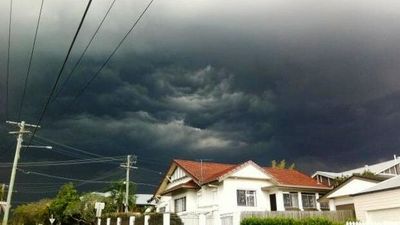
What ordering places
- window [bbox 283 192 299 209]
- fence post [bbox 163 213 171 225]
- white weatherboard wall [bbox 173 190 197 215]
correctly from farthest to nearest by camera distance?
window [bbox 283 192 299 209]
white weatherboard wall [bbox 173 190 197 215]
fence post [bbox 163 213 171 225]

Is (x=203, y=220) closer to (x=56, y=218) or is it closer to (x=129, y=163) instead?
(x=129, y=163)

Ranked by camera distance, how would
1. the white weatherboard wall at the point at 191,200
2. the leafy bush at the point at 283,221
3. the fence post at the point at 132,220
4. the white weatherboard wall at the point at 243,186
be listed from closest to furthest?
the leafy bush at the point at 283,221 < the fence post at the point at 132,220 < the white weatherboard wall at the point at 243,186 < the white weatherboard wall at the point at 191,200

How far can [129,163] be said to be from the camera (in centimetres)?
5681

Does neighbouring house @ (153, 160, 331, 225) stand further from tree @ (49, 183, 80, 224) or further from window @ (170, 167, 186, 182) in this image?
tree @ (49, 183, 80, 224)

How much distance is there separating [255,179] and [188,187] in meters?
6.57

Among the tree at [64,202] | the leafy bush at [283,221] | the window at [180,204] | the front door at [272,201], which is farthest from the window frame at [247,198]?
the tree at [64,202]

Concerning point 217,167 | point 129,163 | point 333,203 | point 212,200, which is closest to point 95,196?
point 129,163

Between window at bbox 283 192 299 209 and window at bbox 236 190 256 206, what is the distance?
3579 millimetres

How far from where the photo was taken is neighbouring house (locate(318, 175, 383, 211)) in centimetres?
3288

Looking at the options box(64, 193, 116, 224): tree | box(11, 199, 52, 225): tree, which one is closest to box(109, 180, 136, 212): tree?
box(64, 193, 116, 224): tree

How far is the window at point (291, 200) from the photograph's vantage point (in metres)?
40.7

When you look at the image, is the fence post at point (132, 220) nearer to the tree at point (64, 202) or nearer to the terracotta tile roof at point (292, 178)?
the terracotta tile roof at point (292, 178)

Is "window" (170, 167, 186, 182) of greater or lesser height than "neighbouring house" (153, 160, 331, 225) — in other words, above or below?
above

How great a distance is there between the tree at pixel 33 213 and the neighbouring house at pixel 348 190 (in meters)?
45.9
